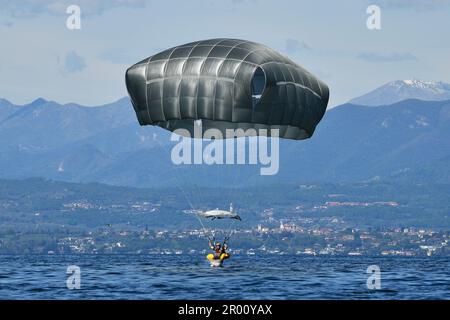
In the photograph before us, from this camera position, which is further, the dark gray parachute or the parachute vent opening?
the parachute vent opening

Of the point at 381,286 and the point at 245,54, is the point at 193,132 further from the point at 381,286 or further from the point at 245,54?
the point at 381,286

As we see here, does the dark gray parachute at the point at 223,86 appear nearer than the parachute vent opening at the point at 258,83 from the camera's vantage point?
Yes

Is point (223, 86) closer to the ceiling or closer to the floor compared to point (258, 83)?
closer to the floor

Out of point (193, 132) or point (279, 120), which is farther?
point (193, 132)

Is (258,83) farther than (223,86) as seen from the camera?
Yes
